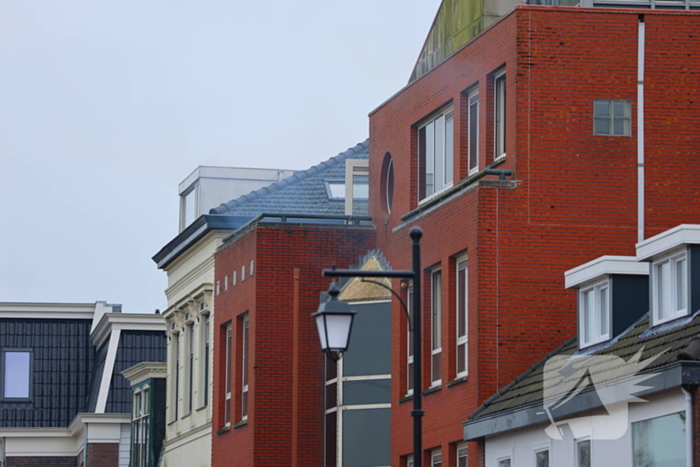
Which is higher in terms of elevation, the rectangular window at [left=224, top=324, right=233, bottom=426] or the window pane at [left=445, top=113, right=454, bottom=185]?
the window pane at [left=445, top=113, right=454, bottom=185]

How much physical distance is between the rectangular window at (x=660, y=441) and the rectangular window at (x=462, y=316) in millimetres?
6210

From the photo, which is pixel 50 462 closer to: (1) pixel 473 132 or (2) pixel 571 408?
(1) pixel 473 132

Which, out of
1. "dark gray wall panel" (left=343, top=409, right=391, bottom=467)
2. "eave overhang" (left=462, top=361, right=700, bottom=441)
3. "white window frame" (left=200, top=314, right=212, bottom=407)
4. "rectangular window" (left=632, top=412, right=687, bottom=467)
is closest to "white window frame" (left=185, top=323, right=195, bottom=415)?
"white window frame" (left=200, top=314, right=212, bottom=407)

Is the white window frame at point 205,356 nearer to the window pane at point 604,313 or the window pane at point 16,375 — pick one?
the window pane at point 604,313

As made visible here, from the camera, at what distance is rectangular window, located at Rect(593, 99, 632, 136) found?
84.4ft

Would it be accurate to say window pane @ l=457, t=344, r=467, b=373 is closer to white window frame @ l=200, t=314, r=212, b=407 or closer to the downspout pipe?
the downspout pipe

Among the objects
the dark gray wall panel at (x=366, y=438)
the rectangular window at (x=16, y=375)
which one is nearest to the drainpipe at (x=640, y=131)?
the dark gray wall panel at (x=366, y=438)

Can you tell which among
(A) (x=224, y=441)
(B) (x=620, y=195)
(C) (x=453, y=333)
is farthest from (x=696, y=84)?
(A) (x=224, y=441)

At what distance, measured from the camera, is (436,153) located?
1138 inches

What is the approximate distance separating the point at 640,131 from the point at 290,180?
46.6 feet

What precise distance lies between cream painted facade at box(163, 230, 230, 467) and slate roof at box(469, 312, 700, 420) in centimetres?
1340

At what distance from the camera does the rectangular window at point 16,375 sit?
58.4m

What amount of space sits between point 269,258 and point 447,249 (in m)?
7.19

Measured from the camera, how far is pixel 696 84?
25.9 meters
